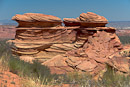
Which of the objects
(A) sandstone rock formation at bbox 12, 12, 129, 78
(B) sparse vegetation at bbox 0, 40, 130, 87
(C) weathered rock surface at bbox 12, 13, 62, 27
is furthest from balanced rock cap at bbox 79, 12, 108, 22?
(B) sparse vegetation at bbox 0, 40, 130, 87

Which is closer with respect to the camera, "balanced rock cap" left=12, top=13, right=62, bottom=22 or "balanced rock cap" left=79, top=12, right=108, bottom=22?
"balanced rock cap" left=12, top=13, right=62, bottom=22

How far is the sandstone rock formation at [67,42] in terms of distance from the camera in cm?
1083

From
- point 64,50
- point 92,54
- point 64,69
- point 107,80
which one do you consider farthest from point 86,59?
point 107,80

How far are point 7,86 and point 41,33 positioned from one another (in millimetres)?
8572

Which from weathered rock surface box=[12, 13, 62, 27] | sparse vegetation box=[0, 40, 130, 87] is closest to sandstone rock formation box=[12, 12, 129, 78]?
weathered rock surface box=[12, 13, 62, 27]

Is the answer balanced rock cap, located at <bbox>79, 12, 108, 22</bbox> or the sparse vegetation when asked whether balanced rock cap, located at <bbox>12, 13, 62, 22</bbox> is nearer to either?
balanced rock cap, located at <bbox>79, 12, 108, 22</bbox>

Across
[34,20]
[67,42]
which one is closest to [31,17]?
[34,20]

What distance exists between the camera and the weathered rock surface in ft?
37.6

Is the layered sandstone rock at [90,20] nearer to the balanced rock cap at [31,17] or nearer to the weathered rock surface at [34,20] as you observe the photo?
the weathered rock surface at [34,20]

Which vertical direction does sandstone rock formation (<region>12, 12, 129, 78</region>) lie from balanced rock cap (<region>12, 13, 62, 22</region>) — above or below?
below

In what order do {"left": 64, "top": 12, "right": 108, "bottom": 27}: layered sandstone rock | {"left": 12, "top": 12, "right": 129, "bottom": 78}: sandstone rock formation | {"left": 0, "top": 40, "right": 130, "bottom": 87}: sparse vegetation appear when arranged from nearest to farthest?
1. {"left": 0, "top": 40, "right": 130, "bottom": 87}: sparse vegetation
2. {"left": 12, "top": 12, "right": 129, "bottom": 78}: sandstone rock formation
3. {"left": 64, "top": 12, "right": 108, "bottom": 27}: layered sandstone rock

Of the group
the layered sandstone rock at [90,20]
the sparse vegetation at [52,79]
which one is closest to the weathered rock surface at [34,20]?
the layered sandstone rock at [90,20]

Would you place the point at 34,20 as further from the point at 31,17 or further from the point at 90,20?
the point at 90,20

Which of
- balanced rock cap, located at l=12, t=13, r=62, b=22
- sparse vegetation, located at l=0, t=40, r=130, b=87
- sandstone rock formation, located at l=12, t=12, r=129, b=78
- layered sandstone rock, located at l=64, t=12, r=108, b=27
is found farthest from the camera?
layered sandstone rock, located at l=64, t=12, r=108, b=27
